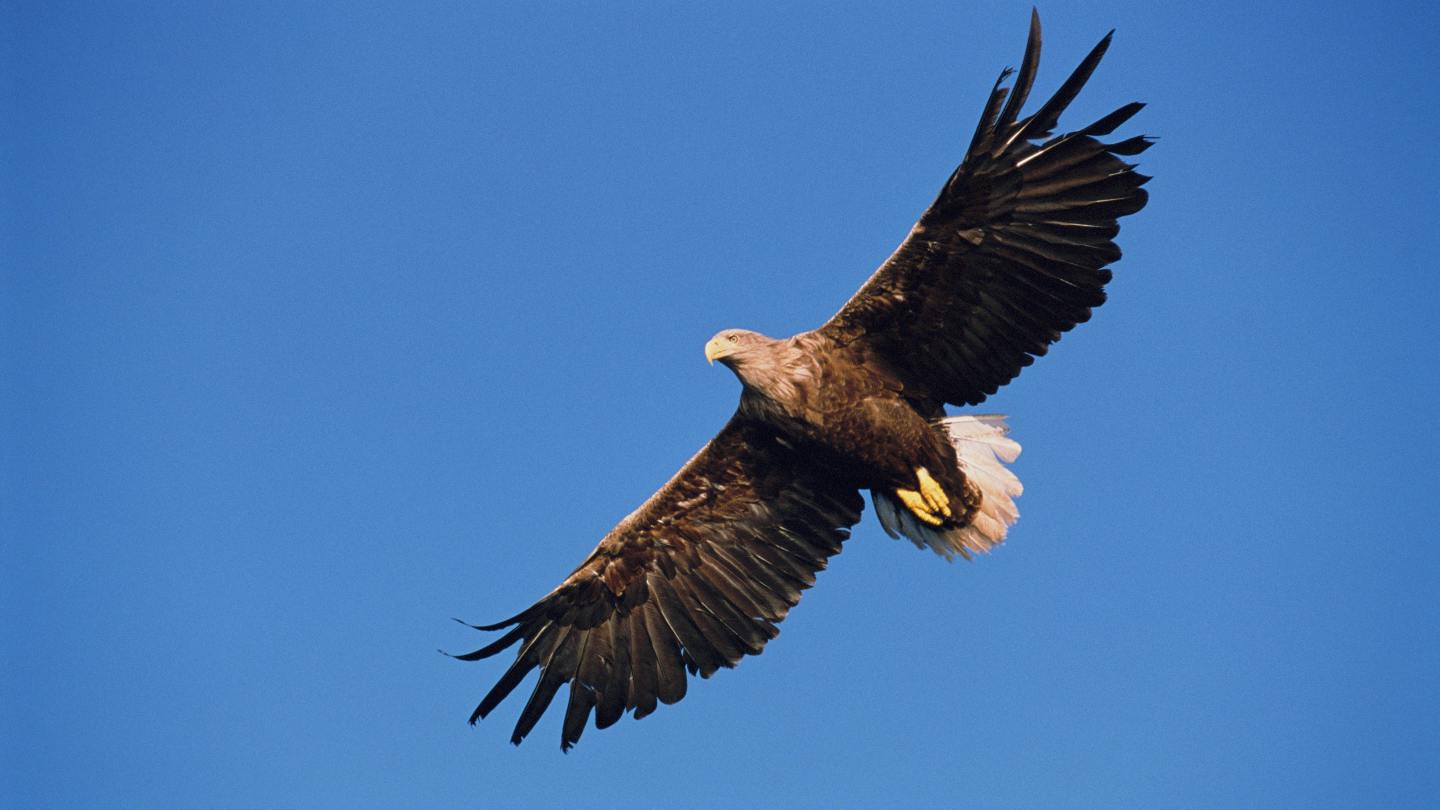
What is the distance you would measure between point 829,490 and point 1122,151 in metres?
3.04

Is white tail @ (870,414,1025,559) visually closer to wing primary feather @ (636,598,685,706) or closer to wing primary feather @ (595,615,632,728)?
wing primary feather @ (636,598,685,706)

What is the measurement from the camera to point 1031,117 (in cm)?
771

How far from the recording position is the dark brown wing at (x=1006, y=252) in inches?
307

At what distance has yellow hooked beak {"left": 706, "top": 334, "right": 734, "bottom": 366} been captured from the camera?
27.0 feet

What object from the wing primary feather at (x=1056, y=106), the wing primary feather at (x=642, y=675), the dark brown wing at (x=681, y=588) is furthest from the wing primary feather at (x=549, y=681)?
the wing primary feather at (x=1056, y=106)

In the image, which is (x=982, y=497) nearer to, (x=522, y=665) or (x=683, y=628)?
(x=683, y=628)

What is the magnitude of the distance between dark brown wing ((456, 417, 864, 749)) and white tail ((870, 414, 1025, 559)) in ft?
1.02

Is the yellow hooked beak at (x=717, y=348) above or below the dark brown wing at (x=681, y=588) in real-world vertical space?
above

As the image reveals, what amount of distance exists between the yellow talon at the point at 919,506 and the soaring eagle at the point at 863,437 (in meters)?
0.01

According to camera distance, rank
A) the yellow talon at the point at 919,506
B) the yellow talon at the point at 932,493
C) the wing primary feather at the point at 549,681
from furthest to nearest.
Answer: the wing primary feather at the point at 549,681, the yellow talon at the point at 919,506, the yellow talon at the point at 932,493

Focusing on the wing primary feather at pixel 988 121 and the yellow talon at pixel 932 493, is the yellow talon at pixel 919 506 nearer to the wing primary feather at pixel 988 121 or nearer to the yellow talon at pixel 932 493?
the yellow talon at pixel 932 493

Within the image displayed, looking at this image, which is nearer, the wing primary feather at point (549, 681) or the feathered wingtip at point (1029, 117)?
the feathered wingtip at point (1029, 117)

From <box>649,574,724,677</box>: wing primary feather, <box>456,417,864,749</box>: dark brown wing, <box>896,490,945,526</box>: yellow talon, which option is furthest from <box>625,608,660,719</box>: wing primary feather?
<box>896,490,945,526</box>: yellow talon

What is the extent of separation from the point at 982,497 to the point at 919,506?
0.48 metres
